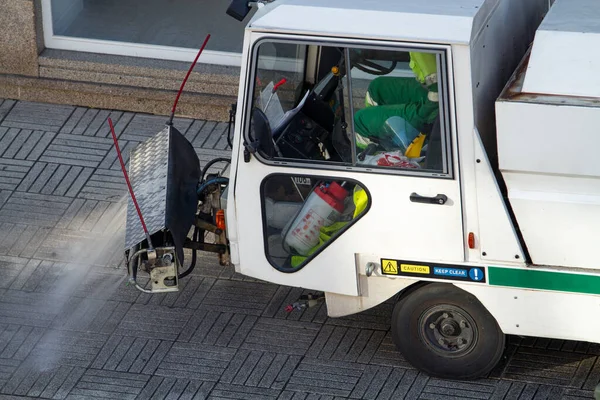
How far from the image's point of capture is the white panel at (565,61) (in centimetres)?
557

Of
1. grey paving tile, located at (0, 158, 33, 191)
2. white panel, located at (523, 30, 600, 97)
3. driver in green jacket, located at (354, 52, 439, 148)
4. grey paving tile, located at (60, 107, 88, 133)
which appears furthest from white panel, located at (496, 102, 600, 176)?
grey paving tile, located at (60, 107, 88, 133)

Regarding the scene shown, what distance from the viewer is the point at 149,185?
686 centimetres

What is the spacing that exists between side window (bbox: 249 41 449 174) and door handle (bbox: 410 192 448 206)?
0.12 m

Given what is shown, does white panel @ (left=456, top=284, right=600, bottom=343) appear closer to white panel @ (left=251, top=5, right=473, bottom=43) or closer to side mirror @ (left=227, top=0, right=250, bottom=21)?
white panel @ (left=251, top=5, right=473, bottom=43)

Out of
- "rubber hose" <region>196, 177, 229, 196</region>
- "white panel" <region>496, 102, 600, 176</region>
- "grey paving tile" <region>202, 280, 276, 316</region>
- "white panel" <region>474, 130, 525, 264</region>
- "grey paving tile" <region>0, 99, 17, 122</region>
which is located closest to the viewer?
"white panel" <region>496, 102, 600, 176</region>

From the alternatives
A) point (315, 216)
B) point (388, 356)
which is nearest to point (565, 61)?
point (315, 216)

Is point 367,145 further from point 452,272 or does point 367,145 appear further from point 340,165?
point 452,272

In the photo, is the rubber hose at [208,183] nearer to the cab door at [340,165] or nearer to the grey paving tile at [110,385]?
the cab door at [340,165]

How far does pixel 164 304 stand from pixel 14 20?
11.1 ft

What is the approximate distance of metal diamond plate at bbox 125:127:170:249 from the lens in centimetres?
649

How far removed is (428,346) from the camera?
6492 millimetres

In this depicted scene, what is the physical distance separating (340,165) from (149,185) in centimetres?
132

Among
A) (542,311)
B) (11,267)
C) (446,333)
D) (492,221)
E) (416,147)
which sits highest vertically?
(416,147)

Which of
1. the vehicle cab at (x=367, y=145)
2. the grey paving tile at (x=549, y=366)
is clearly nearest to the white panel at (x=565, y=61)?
the vehicle cab at (x=367, y=145)
